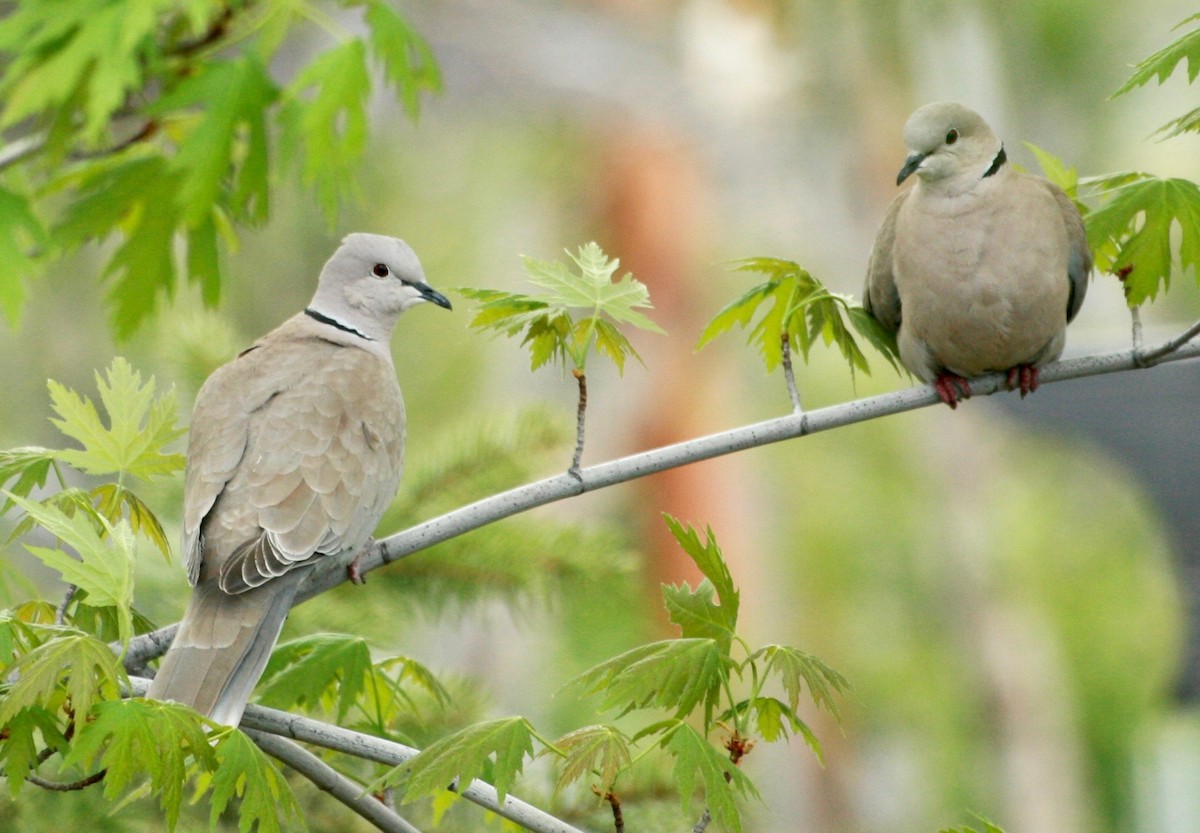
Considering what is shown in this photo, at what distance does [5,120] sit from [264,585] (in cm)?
74

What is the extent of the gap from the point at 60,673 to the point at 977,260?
0.82 m

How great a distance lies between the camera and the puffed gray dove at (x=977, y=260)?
110cm

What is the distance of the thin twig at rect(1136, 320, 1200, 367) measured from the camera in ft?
2.70

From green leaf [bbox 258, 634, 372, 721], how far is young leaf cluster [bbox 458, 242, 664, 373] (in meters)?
0.25

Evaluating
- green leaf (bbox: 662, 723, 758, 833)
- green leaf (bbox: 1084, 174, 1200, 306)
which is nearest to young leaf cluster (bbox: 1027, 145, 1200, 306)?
green leaf (bbox: 1084, 174, 1200, 306)

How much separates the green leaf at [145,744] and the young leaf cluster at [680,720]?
0.11 meters

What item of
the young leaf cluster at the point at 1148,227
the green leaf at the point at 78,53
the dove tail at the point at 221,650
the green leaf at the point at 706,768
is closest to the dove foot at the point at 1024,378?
the young leaf cluster at the point at 1148,227

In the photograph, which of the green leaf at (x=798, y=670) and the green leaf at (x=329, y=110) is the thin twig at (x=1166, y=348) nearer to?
the green leaf at (x=798, y=670)

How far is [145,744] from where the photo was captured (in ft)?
2.03

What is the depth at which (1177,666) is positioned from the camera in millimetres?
2789

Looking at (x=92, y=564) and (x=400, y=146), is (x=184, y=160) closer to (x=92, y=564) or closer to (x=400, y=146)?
(x=92, y=564)

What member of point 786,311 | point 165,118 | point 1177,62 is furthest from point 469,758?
point 165,118

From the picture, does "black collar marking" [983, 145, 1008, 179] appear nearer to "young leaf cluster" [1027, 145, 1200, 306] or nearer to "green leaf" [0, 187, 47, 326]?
"young leaf cluster" [1027, 145, 1200, 306]

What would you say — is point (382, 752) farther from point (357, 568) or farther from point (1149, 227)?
point (1149, 227)
